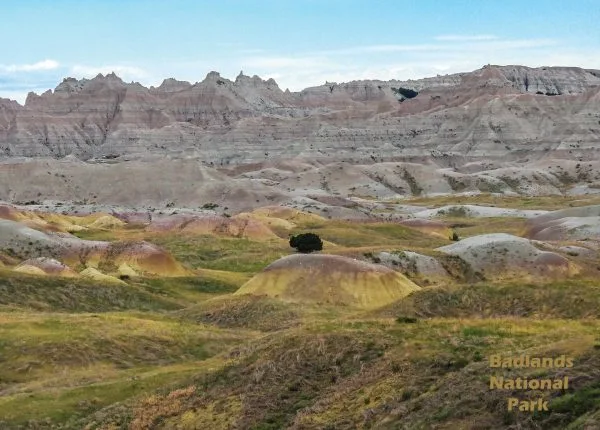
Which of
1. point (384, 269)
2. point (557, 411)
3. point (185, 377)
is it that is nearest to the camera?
point (557, 411)

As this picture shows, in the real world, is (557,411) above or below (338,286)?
above

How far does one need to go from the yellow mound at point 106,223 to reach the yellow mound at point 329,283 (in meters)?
63.4

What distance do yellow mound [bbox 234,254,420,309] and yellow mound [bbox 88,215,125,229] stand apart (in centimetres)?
6340

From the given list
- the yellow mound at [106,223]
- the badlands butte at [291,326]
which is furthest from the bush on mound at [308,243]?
the yellow mound at [106,223]

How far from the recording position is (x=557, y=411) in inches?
650

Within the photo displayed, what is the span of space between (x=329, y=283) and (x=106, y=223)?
69669mm

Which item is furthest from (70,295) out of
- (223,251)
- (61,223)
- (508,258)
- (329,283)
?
(61,223)

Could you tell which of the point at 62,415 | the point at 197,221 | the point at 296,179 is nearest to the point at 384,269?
the point at 62,415

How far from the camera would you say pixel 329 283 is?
176 ft

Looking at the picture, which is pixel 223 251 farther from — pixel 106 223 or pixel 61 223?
pixel 106 223

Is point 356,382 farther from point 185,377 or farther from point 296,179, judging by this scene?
point 296,179

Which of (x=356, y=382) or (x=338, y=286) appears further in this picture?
(x=338, y=286)

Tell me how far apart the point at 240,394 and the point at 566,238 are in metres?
78.6

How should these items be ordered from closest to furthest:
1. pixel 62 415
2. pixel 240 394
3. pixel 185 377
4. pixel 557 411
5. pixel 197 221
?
pixel 557 411 < pixel 240 394 < pixel 62 415 < pixel 185 377 < pixel 197 221
